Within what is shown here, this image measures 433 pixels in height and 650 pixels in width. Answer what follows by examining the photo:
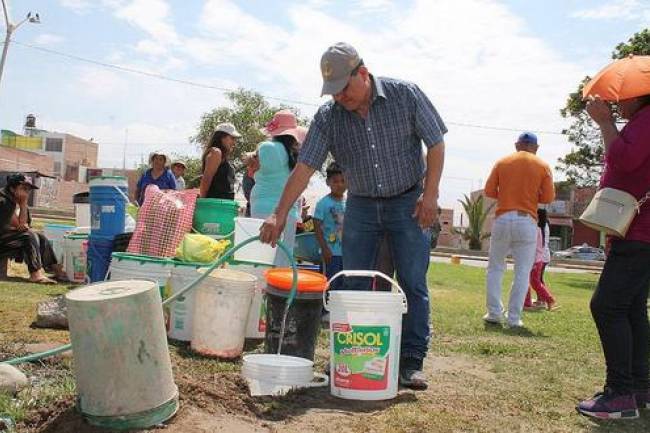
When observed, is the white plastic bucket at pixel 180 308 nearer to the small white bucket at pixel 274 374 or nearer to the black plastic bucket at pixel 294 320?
the black plastic bucket at pixel 294 320

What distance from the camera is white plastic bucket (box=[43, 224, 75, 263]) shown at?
29.3ft

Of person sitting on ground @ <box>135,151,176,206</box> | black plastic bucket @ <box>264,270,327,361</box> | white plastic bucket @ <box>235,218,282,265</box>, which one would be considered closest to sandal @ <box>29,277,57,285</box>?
person sitting on ground @ <box>135,151,176,206</box>

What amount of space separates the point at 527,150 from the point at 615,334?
3.87m

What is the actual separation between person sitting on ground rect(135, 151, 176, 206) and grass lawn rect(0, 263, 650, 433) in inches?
104

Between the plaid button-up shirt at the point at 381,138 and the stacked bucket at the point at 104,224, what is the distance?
2.97m

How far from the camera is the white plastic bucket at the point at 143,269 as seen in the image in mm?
4898

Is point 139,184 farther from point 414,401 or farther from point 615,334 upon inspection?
point 615,334

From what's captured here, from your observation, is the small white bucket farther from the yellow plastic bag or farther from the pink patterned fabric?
the pink patterned fabric

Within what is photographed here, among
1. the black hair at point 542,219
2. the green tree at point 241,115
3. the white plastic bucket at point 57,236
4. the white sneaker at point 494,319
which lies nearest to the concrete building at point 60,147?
the green tree at point 241,115

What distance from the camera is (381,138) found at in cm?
404

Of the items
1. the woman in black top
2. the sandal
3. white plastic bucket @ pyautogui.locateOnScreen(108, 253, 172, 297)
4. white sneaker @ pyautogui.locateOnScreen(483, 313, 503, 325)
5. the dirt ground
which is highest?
the woman in black top

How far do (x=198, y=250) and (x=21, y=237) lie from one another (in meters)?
4.57

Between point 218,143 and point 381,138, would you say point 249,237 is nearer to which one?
point 381,138

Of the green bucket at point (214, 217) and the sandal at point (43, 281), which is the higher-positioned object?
the green bucket at point (214, 217)
